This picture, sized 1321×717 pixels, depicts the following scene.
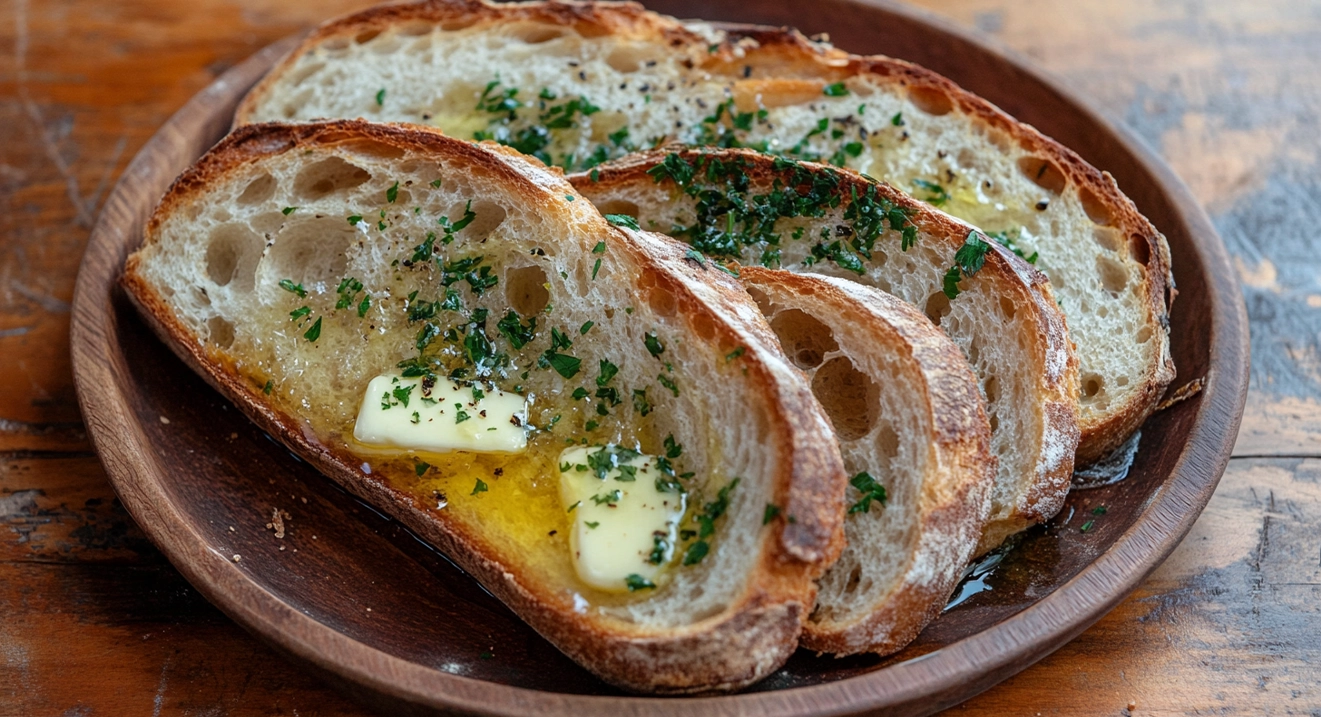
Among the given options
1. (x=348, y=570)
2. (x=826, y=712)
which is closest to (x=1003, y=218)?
(x=826, y=712)

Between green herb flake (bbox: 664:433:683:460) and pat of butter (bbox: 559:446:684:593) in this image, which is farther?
green herb flake (bbox: 664:433:683:460)

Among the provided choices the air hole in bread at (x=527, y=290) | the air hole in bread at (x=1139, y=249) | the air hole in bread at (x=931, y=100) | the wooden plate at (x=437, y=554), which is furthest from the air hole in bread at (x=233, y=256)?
the air hole in bread at (x=1139, y=249)

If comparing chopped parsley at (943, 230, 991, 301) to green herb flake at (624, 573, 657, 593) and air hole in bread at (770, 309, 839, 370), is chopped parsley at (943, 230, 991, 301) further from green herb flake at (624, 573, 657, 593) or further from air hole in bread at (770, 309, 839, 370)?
green herb flake at (624, 573, 657, 593)

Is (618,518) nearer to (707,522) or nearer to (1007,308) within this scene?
(707,522)

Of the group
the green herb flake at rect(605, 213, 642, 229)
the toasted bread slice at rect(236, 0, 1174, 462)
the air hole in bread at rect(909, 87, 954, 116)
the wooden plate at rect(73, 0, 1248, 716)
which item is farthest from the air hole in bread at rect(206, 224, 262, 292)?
the air hole in bread at rect(909, 87, 954, 116)

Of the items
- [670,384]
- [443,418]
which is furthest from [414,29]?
[670,384]
